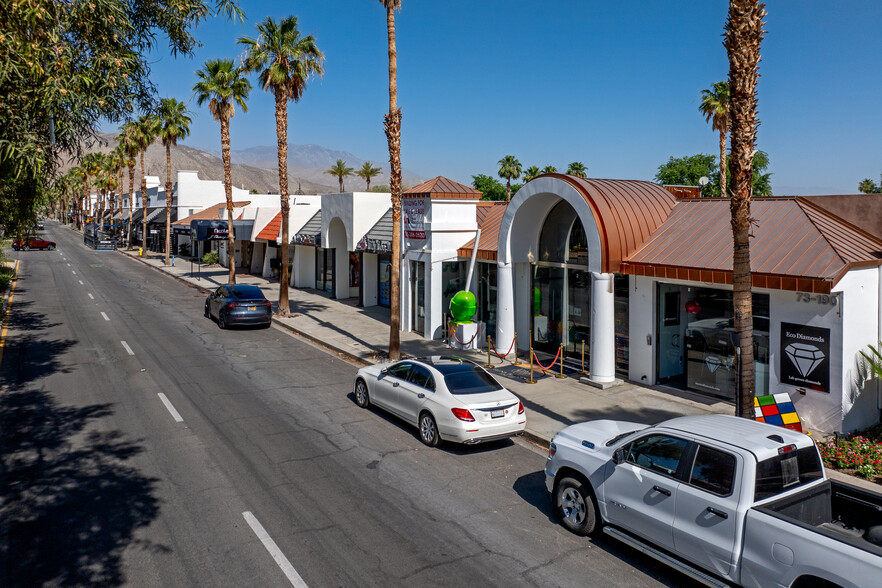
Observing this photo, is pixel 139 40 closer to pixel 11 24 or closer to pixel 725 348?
pixel 11 24

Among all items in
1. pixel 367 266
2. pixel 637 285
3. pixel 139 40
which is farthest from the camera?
pixel 367 266

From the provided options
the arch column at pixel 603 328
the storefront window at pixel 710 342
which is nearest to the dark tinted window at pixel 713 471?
the storefront window at pixel 710 342

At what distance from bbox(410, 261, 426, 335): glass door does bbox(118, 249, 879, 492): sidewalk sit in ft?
1.79

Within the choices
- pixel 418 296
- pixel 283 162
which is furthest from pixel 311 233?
pixel 418 296

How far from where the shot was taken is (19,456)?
10492mm

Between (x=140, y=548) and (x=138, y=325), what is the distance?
60.7 ft

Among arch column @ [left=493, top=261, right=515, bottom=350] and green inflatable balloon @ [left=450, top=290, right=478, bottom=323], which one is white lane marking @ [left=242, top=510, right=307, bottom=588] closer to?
arch column @ [left=493, top=261, right=515, bottom=350]

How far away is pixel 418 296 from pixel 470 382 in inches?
465

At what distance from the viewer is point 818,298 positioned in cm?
1178

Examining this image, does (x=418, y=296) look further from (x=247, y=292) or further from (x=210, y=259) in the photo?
(x=210, y=259)

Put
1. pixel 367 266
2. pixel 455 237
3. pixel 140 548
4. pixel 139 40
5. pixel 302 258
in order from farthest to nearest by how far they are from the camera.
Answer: pixel 302 258, pixel 367 266, pixel 455 237, pixel 139 40, pixel 140 548

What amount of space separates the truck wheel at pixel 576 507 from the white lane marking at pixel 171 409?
801 centimetres

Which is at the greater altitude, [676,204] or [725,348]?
[676,204]

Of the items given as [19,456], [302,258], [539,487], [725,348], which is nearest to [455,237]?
[725,348]
